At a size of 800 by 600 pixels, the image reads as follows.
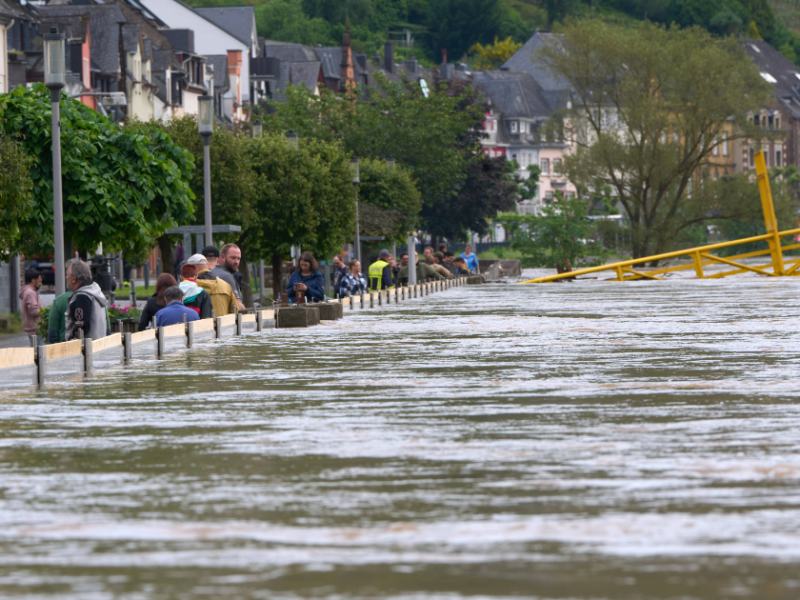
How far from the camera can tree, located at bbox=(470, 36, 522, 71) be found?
Result: 17600 centimetres

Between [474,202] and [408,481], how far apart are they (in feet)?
267

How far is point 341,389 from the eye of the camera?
47.1 feet

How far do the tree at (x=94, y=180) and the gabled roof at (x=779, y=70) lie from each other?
146381 millimetres

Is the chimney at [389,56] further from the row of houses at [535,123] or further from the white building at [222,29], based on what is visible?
the white building at [222,29]

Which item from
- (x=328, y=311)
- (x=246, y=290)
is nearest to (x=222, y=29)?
(x=246, y=290)

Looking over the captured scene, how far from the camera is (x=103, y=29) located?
7156 centimetres

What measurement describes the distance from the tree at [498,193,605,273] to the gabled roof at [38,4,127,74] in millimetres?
21093

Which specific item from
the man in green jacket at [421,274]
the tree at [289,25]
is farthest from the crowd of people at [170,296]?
the tree at [289,25]

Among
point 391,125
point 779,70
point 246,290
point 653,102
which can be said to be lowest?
point 246,290

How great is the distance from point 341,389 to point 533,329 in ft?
37.3

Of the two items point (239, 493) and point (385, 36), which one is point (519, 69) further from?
point (239, 493)

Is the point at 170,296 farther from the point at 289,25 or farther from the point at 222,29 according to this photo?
the point at 289,25

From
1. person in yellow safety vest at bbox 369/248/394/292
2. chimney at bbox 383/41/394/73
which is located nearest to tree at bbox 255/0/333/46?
chimney at bbox 383/41/394/73

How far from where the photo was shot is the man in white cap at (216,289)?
69.1 feet
